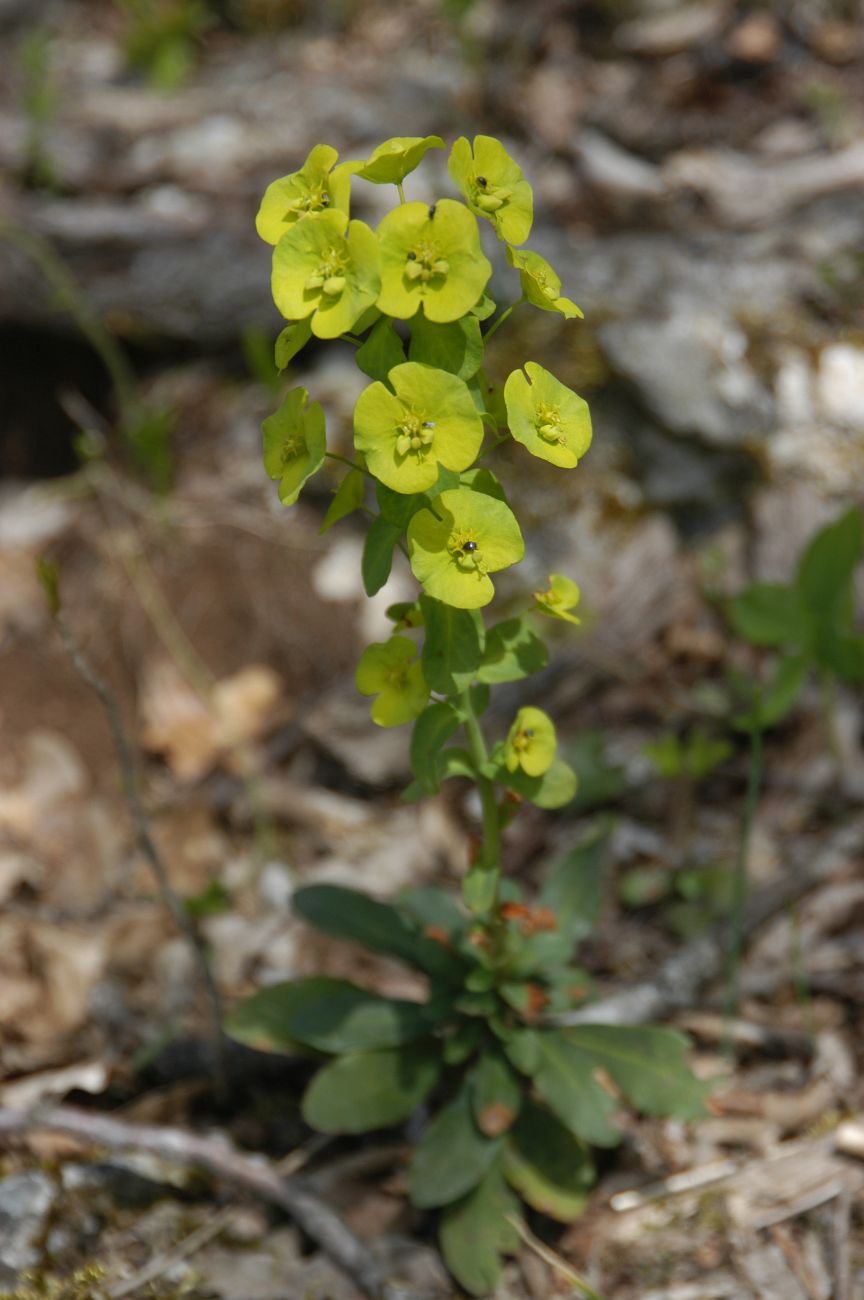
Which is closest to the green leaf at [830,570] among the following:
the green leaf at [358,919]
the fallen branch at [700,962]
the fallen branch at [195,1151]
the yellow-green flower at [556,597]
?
the fallen branch at [700,962]

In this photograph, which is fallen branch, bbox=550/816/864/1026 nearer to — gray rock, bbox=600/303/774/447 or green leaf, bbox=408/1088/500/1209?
green leaf, bbox=408/1088/500/1209

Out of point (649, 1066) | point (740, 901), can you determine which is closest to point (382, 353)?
point (649, 1066)

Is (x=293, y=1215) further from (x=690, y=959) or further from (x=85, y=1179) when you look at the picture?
(x=690, y=959)

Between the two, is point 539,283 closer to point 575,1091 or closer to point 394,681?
point 394,681

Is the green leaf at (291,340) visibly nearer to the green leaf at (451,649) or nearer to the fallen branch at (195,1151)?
the green leaf at (451,649)

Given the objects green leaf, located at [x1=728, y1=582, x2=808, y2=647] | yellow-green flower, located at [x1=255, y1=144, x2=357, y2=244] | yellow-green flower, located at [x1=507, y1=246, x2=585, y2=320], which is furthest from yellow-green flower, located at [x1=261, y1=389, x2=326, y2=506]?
green leaf, located at [x1=728, y1=582, x2=808, y2=647]

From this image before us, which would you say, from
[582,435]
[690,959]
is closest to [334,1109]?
[690,959]
